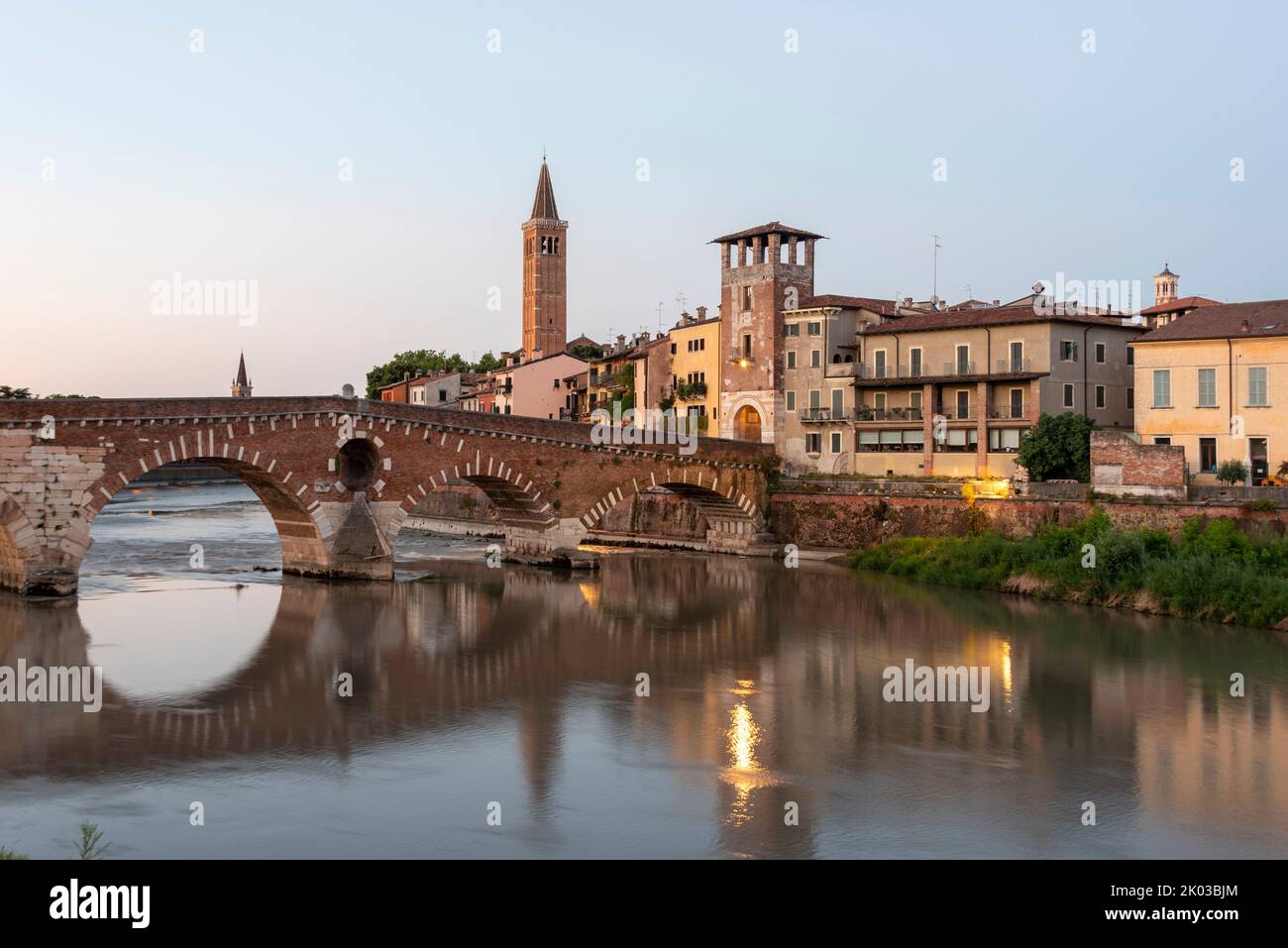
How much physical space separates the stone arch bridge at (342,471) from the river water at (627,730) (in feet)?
6.11

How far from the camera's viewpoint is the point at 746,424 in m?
53.3

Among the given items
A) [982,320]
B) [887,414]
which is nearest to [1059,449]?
[982,320]

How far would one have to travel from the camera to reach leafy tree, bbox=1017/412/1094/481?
136 ft

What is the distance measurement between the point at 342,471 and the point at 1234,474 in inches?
1050

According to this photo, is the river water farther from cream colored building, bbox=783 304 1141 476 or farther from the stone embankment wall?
cream colored building, bbox=783 304 1141 476

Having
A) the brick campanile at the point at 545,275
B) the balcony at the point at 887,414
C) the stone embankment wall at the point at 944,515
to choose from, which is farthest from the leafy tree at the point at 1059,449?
the brick campanile at the point at 545,275

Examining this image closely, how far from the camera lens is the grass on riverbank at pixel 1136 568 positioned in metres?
30.5

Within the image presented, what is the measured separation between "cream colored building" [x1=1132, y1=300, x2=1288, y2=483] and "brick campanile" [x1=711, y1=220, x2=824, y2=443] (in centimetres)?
1481

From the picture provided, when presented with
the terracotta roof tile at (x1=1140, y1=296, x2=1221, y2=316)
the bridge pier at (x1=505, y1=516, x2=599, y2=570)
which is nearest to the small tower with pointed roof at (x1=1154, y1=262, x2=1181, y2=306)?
the terracotta roof tile at (x1=1140, y1=296, x2=1221, y2=316)

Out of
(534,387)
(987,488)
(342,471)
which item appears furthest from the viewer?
(534,387)

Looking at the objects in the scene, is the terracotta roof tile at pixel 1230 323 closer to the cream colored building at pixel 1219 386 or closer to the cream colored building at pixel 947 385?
the cream colored building at pixel 1219 386

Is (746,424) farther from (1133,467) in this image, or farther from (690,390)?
(1133,467)
